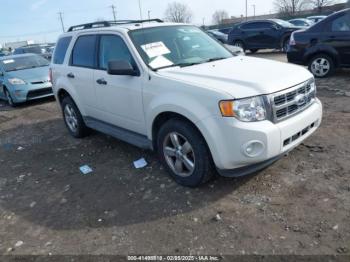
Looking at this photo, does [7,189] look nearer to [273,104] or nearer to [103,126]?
[103,126]

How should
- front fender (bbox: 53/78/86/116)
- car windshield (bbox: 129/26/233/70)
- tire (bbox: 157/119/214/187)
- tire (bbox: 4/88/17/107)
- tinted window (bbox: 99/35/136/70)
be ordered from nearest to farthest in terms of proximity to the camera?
tire (bbox: 157/119/214/187), car windshield (bbox: 129/26/233/70), tinted window (bbox: 99/35/136/70), front fender (bbox: 53/78/86/116), tire (bbox: 4/88/17/107)

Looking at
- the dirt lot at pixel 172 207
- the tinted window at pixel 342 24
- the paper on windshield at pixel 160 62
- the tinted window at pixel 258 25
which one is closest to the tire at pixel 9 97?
the dirt lot at pixel 172 207

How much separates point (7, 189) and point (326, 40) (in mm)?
7734

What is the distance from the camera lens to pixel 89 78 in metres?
5.06

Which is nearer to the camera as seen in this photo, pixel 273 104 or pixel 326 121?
pixel 273 104

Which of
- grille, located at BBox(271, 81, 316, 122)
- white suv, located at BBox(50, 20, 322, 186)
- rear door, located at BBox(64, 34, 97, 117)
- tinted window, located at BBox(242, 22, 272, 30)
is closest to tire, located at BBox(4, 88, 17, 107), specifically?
rear door, located at BBox(64, 34, 97, 117)

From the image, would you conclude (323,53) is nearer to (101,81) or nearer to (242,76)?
(242,76)

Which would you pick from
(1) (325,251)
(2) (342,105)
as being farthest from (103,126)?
(2) (342,105)

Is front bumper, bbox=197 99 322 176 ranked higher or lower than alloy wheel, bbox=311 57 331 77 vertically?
higher

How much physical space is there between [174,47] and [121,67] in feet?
2.71

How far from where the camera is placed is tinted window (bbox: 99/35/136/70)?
4.28m

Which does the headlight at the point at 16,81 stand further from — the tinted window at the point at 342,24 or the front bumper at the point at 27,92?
the tinted window at the point at 342,24

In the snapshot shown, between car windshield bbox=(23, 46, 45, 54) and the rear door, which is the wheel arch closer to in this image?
the rear door

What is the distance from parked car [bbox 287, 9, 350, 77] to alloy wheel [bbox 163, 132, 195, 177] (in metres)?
6.08
